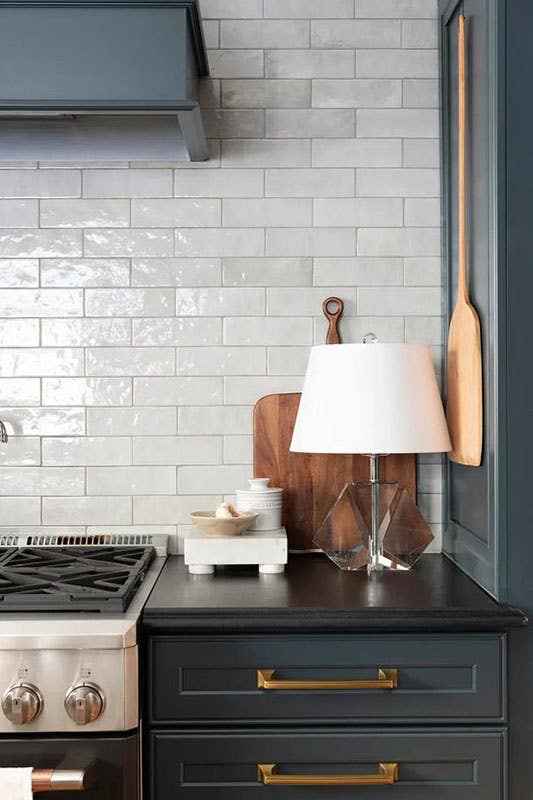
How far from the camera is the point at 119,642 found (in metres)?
1.75

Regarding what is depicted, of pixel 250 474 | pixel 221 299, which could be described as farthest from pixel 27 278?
pixel 250 474

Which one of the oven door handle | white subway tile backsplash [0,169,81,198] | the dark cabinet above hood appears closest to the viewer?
the oven door handle

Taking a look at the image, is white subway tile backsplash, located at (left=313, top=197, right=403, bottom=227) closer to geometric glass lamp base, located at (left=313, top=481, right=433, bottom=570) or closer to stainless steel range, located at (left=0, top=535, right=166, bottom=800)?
geometric glass lamp base, located at (left=313, top=481, right=433, bottom=570)

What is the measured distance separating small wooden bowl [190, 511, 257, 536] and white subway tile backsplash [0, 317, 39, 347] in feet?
2.44

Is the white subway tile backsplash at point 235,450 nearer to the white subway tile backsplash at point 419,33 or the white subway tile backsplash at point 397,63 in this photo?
the white subway tile backsplash at point 397,63

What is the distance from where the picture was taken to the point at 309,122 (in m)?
2.51

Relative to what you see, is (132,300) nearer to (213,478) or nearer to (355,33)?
(213,478)

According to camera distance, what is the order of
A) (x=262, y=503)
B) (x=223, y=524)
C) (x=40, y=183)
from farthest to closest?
(x=40, y=183), (x=262, y=503), (x=223, y=524)

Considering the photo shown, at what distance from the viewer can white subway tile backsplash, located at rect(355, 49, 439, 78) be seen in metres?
2.52

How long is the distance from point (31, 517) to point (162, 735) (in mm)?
886

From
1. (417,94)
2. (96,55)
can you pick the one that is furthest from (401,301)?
(96,55)

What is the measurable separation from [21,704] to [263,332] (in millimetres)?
1230

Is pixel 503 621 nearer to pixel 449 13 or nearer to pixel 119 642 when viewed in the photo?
pixel 119 642

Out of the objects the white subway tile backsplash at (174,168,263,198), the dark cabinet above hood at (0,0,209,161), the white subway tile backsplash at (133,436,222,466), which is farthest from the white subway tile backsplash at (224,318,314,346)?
the dark cabinet above hood at (0,0,209,161)
